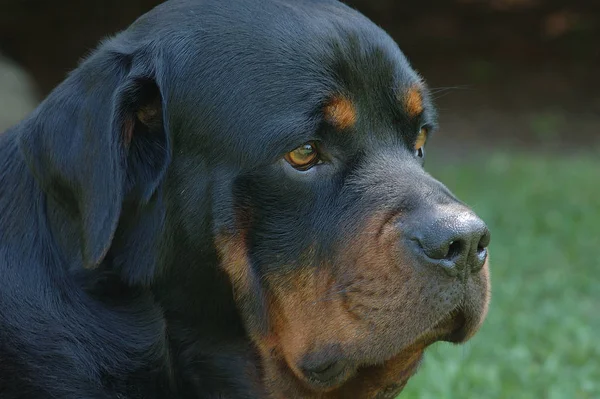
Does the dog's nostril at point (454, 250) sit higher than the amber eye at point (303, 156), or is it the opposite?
the amber eye at point (303, 156)

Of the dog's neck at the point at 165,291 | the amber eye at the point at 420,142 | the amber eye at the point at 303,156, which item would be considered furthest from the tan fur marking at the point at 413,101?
the dog's neck at the point at 165,291

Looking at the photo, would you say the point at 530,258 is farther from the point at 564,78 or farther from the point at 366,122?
the point at 564,78

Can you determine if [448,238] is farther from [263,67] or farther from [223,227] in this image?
[263,67]

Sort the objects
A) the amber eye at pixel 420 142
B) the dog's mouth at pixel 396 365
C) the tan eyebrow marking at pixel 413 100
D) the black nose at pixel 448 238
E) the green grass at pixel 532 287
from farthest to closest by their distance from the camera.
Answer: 1. the green grass at pixel 532 287
2. the amber eye at pixel 420 142
3. the tan eyebrow marking at pixel 413 100
4. the dog's mouth at pixel 396 365
5. the black nose at pixel 448 238

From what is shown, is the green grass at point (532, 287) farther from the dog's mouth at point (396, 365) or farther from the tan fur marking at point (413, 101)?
the tan fur marking at point (413, 101)

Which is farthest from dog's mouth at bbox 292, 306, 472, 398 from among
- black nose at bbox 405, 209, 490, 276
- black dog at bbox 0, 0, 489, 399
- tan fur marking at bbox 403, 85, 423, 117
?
tan fur marking at bbox 403, 85, 423, 117

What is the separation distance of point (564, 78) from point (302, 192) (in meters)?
10.4

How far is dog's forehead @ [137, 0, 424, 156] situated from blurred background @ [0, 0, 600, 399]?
6.03ft

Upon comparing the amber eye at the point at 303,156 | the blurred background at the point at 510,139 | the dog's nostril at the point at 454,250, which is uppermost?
the amber eye at the point at 303,156

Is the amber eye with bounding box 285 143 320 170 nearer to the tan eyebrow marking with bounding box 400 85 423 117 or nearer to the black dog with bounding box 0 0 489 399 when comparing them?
the black dog with bounding box 0 0 489 399

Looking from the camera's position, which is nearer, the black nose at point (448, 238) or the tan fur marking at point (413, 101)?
the black nose at point (448, 238)

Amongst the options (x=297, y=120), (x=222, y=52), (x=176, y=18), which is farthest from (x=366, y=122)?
(x=176, y=18)

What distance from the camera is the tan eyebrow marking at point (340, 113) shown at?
8.89 ft

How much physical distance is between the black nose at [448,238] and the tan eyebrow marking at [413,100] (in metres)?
0.50
